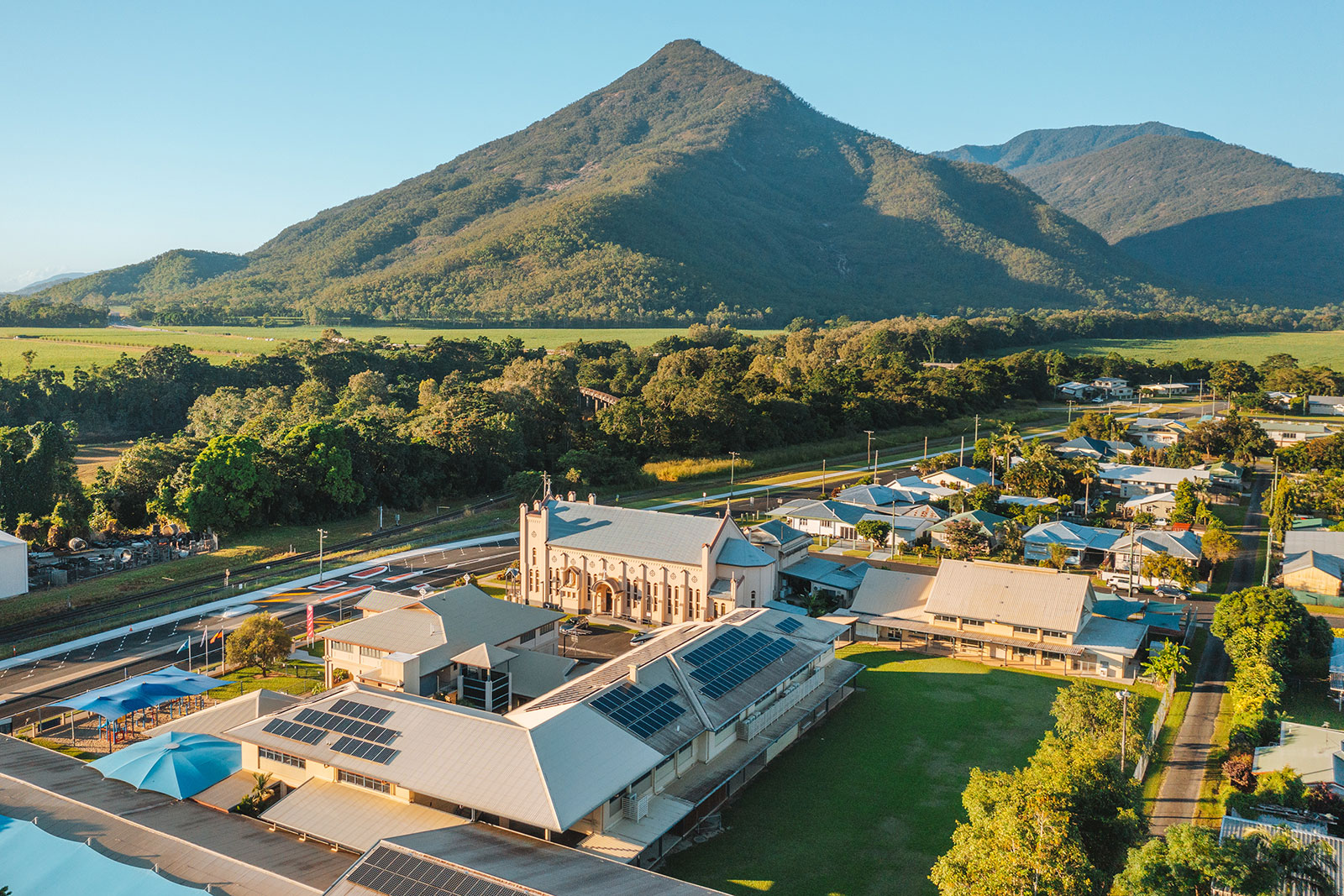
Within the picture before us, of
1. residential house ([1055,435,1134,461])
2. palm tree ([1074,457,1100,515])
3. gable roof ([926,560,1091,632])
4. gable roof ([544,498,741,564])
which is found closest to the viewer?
gable roof ([926,560,1091,632])

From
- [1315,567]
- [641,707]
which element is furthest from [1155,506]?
[641,707]

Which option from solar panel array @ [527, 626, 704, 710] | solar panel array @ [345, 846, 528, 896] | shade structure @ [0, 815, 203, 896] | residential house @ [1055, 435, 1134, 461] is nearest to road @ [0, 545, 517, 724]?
shade structure @ [0, 815, 203, 896]

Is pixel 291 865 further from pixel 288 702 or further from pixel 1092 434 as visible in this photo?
pixel 1092 434

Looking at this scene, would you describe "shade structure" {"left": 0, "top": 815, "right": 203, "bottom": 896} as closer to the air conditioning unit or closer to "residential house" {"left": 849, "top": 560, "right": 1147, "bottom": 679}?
the air conditioning unit

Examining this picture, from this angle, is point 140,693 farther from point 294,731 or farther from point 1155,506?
point 1155,506

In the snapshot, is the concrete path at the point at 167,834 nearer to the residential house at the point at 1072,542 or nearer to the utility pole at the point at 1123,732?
the utility pole at the point at 1123,732

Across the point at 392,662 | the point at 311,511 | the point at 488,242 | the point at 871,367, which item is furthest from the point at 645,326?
the point at 392,662
